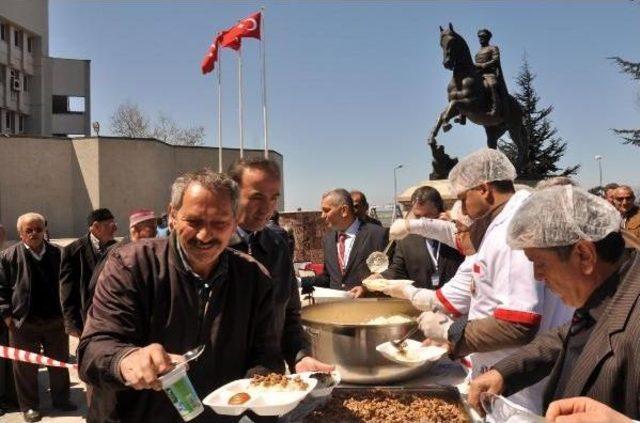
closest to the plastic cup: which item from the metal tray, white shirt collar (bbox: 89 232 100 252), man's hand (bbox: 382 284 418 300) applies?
the metal tray

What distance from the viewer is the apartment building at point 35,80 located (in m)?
36.4

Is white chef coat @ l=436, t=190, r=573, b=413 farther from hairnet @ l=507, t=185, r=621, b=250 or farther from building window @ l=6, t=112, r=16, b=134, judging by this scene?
building window @ l=6, t=112, r=16, b=134

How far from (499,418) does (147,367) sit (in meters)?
0.93

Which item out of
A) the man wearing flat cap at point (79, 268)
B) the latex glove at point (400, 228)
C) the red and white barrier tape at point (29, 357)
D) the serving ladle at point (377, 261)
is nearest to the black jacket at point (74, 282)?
the man wearing flat cap at point (79, 268)

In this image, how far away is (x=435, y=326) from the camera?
2.20 m

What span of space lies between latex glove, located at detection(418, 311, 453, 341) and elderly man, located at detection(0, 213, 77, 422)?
12.9ft

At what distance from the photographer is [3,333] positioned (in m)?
5.00

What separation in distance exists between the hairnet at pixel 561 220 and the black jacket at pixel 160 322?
93 centimetres

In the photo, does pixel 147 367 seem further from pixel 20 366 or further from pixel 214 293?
pixel 20 366

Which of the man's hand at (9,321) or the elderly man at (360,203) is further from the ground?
the elderly man at (360,203)

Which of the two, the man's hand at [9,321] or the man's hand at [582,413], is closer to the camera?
the man's hand at [582,413]

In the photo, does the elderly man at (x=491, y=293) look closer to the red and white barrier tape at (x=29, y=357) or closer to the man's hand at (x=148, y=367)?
the man's hand at (x=148, y=367)

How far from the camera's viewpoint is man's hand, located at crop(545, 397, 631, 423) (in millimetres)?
1187

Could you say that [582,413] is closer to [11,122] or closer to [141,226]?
[141,226]
